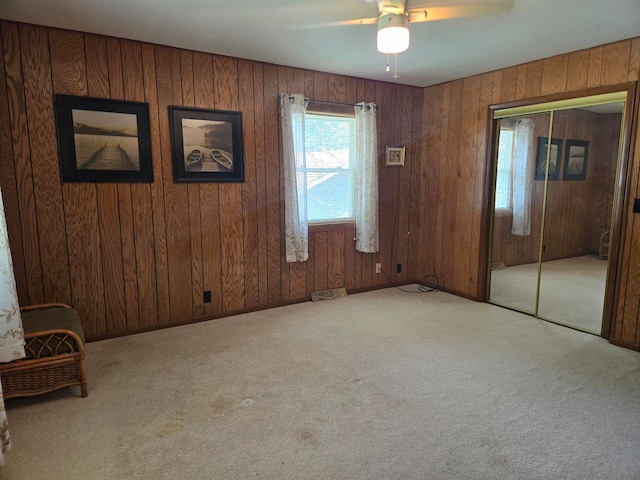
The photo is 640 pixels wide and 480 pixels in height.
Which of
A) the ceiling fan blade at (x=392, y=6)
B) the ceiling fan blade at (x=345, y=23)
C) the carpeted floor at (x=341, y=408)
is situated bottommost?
the carpeted floor at (x=341, y=408)

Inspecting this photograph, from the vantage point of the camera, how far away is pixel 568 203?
3611 mm

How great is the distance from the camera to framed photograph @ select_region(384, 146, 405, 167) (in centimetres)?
460

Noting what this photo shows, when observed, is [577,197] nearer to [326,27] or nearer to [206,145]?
[326,27]

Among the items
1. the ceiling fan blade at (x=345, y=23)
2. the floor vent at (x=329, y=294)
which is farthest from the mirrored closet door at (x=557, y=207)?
the ceiling fan blade at (x=345, y=23)

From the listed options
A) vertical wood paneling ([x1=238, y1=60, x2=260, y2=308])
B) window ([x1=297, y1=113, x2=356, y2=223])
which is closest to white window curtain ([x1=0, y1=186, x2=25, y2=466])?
vertical wood paneling ([x1=238, y1=60, x2=260, y2=308])

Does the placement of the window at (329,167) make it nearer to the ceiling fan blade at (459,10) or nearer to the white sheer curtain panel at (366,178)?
the white sheer curtain panel at (366,178)

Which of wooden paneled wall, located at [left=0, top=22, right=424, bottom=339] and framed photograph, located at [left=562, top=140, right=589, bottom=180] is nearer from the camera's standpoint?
Answer: wooden paneled wall, located at [left=0, top=22, right=424, bottom=339]

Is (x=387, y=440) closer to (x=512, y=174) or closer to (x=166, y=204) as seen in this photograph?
(x=166, y=204)

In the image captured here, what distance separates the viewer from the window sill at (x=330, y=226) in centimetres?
423

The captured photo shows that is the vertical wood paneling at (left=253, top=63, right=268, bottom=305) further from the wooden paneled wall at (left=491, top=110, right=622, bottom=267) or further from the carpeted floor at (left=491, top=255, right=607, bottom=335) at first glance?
the wooden paneled wall at (left=491, top=110, right=622, bottom=267)

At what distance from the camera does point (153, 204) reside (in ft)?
11.1

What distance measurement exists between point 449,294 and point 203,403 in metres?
3.19

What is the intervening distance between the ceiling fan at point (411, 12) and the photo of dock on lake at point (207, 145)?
1.66 m

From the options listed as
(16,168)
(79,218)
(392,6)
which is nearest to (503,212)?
(392,6)
